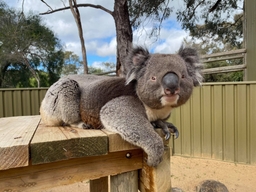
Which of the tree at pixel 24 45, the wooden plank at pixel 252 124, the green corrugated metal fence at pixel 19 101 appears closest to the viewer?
the wooden plank at pixel 252 124

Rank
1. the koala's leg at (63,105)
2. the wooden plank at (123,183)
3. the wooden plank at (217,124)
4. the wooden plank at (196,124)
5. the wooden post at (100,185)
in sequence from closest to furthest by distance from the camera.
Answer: the wooden plank at (123,183) → the koala's leg at (63,105) → the wooden post at (100,185) → the wooden plank at (217,124) → the wooden plank at (196,124)

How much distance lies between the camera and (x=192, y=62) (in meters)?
1.41

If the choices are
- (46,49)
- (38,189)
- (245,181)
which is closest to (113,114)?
(38,189)

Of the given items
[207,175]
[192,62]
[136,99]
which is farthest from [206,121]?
[136,99]

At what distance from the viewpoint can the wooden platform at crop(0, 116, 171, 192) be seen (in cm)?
100

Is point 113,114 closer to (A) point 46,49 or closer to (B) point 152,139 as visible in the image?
(B) point 152,139

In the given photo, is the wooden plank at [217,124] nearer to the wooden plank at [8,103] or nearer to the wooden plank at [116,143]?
the wooden plank at [116,143]

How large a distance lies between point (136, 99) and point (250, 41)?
5.75m

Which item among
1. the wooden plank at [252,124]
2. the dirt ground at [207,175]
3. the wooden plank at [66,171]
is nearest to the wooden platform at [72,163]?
the wooden plank at [66,171]

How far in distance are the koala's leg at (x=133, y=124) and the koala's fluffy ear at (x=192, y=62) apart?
1.21ft

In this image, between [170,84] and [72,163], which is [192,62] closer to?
[170,84]

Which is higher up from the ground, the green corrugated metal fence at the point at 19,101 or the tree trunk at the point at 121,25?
the tree trunk at the point at 121,25

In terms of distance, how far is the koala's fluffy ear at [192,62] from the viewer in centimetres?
138

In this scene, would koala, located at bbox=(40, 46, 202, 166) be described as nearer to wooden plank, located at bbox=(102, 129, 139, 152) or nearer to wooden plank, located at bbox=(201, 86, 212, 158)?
wooden plank, located at bbox=(102, 129, 139, 152)
